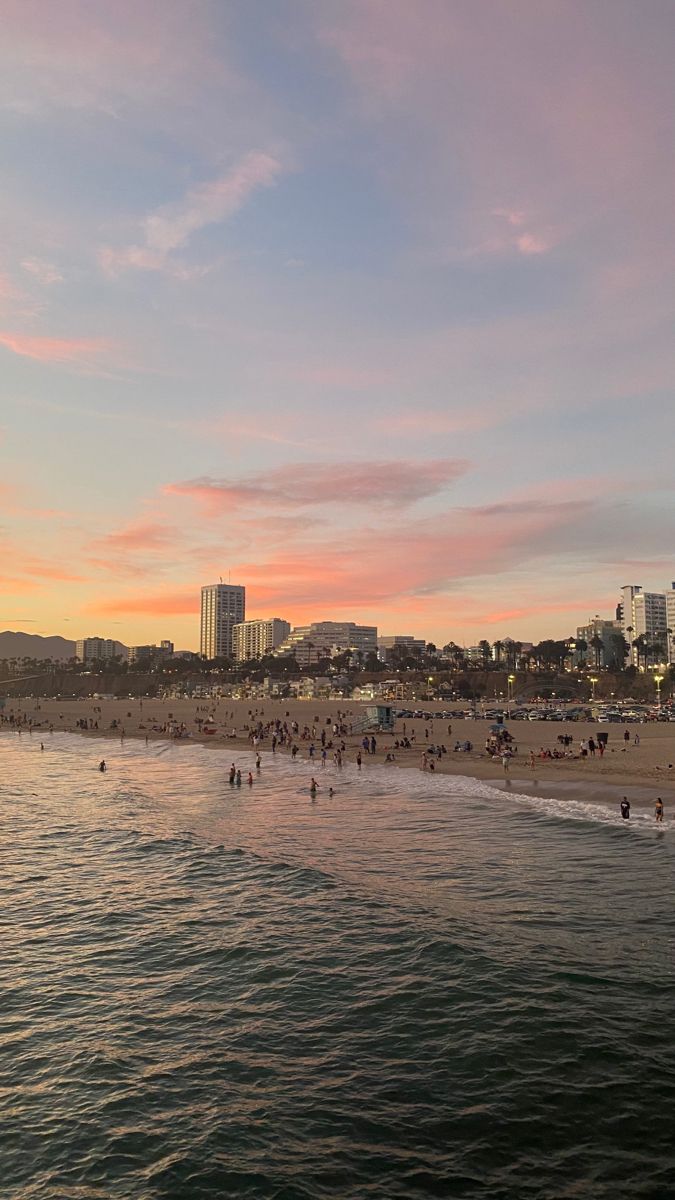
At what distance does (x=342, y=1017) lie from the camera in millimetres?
17203

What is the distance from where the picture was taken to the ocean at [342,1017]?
12148 millimetres

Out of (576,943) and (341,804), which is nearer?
(576,943)

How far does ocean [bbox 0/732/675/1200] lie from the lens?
12148mm

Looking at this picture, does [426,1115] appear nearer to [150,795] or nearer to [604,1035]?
[604,1035]

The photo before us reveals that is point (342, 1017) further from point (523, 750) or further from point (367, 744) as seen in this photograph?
point (367, 744)

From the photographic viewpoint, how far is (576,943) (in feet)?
67.5

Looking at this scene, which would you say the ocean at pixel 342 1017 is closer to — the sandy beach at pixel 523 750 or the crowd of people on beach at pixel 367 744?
the sandy beach at pixel 523 750

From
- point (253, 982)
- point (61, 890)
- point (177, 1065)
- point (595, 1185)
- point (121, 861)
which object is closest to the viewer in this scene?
point (595, 1185)

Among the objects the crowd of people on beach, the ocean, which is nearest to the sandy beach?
the crowd of people on beach

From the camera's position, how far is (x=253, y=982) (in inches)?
758

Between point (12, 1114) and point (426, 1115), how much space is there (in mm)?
8046

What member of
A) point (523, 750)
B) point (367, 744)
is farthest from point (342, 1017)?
point (367, 744)

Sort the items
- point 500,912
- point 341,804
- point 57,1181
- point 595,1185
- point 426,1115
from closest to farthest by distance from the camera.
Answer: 1. point 595,1185
2. point 57,1181
3. point 426,1115
4. point 500,912
5. point 341,804

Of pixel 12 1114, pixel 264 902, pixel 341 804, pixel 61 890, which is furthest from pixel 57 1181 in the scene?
pixel 341 804
